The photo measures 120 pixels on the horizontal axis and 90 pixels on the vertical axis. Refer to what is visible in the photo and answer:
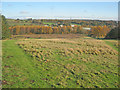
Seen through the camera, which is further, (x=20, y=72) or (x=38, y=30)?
(x=38, y=30)

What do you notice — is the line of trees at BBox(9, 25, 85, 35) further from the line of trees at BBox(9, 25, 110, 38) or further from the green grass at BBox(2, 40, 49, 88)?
the green grass at BBox(2, 40, 49, 88)

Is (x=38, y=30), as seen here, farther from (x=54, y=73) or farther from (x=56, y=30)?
(x=54, y=73)

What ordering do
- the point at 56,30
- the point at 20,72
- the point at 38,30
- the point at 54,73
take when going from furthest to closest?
the point at 56,30 → the point at 38,30 → the point at 54,73 → the point at 20,72

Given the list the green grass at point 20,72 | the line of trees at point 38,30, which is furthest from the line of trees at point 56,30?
the green grass at point 20,72

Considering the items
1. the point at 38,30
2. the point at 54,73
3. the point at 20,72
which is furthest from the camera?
the point at 38,30

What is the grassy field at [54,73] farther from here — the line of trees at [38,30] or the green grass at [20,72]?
the line of trees at [38,30]

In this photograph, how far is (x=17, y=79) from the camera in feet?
39.6

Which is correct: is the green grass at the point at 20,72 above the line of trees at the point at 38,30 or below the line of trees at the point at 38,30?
below

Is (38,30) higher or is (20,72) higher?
(38,30)

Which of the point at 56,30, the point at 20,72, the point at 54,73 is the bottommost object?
the point at 54,73

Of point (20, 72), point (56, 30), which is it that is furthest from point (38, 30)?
point (20, 72)

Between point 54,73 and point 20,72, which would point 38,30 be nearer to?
point 20,72

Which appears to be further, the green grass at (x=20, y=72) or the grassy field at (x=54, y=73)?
the grassy field at (x=54, y=73)

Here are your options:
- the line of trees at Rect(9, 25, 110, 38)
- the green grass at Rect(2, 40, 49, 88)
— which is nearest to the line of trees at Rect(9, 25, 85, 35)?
the line of trees at Rect(9, 25, 110, 38)
